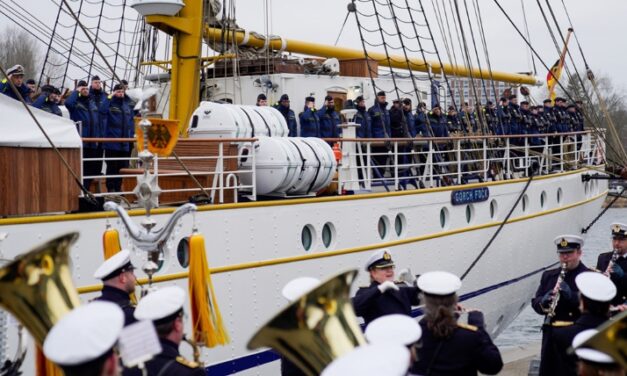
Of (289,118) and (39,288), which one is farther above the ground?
(289,118)

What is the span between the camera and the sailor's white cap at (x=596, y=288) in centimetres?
526

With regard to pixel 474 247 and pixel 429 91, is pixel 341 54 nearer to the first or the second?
pixel 429 91

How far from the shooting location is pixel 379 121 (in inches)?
571

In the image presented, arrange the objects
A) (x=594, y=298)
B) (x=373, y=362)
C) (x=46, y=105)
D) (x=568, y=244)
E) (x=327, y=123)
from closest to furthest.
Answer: (x=373, y=362) < (x=594, y=298) < (x=568, y=244) < (x=46, y=105) < (x=327, y=123)

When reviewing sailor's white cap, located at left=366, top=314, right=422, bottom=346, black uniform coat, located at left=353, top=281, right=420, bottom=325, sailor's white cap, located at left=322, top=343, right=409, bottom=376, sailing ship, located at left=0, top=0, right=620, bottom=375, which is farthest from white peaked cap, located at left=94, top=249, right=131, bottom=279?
sailor's white cap, located at left=322, top=343, right=409, bottom=376

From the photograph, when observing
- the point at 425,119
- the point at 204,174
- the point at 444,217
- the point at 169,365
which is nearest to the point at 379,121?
the point at 425,119

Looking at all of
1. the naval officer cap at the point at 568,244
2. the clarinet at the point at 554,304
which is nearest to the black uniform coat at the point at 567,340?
the clarinet at the point at 554,304

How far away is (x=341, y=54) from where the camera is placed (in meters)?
19.0

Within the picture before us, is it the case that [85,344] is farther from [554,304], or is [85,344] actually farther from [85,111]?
[85,111]

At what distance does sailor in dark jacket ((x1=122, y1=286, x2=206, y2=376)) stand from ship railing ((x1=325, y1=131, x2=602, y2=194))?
662 cm

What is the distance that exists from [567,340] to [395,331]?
7.41ft

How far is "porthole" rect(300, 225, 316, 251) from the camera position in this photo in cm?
1073

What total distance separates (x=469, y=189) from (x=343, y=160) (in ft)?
6.71

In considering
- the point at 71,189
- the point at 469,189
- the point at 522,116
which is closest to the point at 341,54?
the point at 522,116
